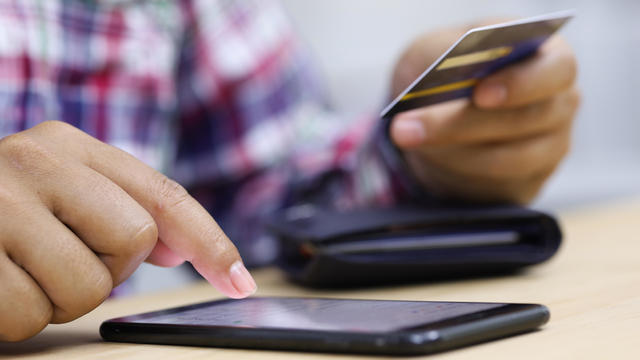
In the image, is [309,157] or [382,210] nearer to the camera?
[382,210]

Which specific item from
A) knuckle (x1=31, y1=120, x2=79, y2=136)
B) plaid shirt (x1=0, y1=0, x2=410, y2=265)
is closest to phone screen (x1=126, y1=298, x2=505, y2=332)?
knuckle (x1=31, y1=120, x2=79, y2=136)

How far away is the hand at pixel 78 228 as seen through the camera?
0.38 metres

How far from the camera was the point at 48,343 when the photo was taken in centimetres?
42

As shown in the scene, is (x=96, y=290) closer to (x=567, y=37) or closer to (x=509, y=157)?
(x=509, y=157)

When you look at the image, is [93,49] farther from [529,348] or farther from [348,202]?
[529,348]

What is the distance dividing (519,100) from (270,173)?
529 millimetres

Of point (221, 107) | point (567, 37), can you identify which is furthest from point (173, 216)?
point (567, 37)

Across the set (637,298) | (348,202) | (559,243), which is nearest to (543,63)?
(559,243)

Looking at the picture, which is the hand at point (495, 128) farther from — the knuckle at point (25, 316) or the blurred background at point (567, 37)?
the blurred background at point (567, 37)

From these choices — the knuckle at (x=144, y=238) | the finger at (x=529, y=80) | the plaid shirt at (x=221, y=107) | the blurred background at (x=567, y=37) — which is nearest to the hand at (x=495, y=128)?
the finger at (x=529, y=80)

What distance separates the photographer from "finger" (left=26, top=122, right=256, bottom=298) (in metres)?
0.42

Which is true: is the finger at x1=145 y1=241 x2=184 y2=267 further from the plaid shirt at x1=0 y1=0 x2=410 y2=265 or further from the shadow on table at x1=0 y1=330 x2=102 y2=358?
the plaid shirt at x1=0 y1=0 x2=410 y2=265

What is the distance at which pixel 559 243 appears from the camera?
608 mm

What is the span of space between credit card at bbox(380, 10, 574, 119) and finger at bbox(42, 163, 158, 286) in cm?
16
